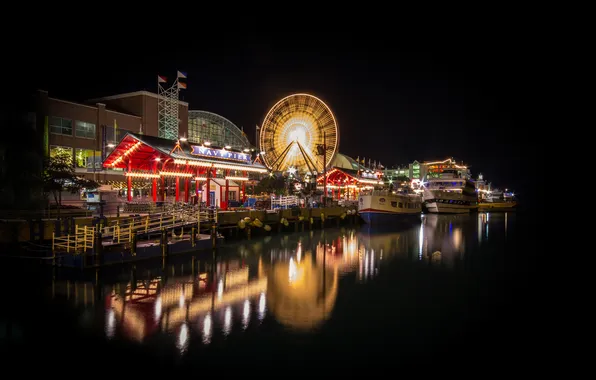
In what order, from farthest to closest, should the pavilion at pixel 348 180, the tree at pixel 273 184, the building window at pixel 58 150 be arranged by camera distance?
the pavilion at pixel 348 180, the tree at pixel 273 184, the building window at pixel 58 150

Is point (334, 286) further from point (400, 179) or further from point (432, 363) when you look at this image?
point (400, 179)

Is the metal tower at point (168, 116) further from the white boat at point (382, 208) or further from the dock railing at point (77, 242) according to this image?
the dock railing at point (77, 242)

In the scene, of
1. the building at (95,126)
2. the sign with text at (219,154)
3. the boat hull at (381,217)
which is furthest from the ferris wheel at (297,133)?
the sign with text at (219,154)

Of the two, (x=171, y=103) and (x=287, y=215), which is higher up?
(x=171, y=103)

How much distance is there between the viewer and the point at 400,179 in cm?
10575

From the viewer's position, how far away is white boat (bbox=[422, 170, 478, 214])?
73.8 metres

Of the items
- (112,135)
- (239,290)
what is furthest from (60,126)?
(239,290)

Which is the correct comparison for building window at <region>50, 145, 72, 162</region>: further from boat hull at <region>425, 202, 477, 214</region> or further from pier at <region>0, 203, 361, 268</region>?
boat hull at <region>425, 202, 477, 214</region>

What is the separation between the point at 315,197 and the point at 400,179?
55636 mm

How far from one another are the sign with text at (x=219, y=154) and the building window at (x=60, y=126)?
23.8 m

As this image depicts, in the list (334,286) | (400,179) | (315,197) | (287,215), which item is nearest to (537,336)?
(334,286)

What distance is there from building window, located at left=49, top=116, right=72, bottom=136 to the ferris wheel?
74.1 ft

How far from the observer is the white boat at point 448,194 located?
7381cm

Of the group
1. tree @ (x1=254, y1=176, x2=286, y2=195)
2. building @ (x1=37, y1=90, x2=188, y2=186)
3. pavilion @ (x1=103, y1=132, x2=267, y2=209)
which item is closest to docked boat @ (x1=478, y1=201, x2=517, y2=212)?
tree @ (x1=254, y1=176, x2=286, y2=195)
